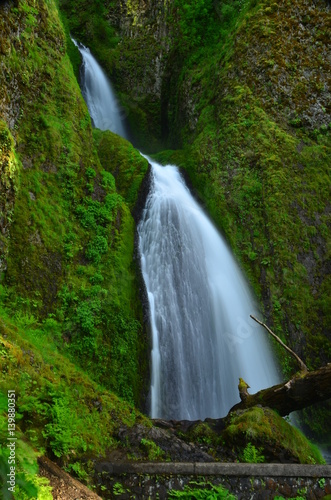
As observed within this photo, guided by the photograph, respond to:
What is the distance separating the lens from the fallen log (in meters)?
6.21

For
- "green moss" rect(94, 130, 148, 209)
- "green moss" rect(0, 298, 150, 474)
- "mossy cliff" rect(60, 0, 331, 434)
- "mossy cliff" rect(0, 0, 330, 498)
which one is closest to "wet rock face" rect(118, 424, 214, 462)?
"mossy cliff" rect(0, 0, 330, 498)

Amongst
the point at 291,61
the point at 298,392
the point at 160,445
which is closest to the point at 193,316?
the point at 298,392

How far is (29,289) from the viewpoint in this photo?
701 centimetres

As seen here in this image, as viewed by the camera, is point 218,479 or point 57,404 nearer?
point 218,479

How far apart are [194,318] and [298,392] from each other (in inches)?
149

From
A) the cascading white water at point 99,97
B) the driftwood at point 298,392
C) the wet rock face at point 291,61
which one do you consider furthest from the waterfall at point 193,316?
the cascading white water at point 99,97

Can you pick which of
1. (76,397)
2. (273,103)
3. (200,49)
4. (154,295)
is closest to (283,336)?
(154,295)

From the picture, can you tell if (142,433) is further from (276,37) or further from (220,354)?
(276,37)

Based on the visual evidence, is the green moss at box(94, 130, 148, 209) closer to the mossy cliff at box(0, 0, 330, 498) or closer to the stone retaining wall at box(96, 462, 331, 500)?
the mossy cliff at box(0, 0, 330, 498)

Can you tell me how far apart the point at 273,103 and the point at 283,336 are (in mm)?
8683

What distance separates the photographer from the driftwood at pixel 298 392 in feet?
→ 20.4

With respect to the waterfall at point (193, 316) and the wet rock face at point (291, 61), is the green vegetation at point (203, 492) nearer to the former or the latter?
the waterfall at point (193, 316)

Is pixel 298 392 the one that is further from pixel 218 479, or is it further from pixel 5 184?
pixel 5 184

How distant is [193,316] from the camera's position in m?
9.88
